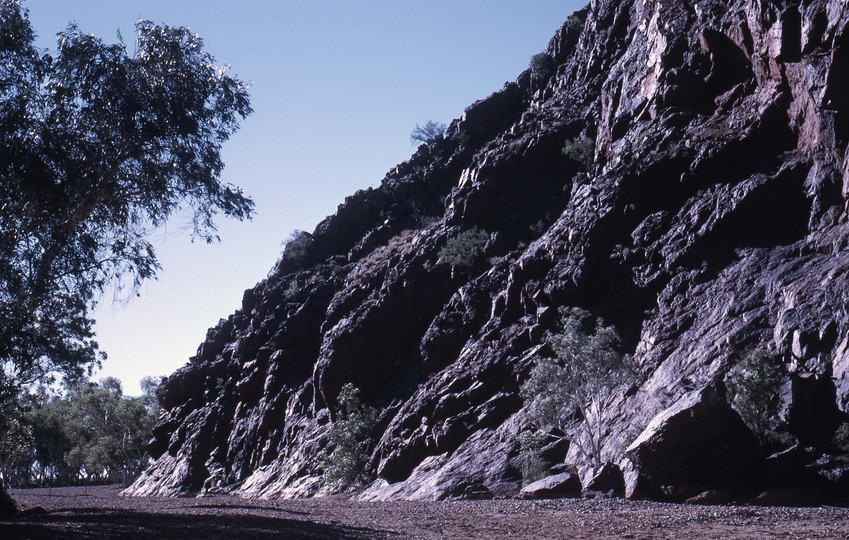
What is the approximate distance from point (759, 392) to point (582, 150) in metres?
29.4

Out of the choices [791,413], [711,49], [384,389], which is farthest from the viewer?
[384,389]

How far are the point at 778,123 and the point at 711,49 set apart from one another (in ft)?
23.3

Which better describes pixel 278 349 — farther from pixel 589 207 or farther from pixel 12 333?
pixel 12 333

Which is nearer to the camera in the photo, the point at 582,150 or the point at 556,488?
the point at 556,488

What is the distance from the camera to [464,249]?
46688 mm

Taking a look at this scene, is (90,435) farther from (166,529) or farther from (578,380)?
(166,529)

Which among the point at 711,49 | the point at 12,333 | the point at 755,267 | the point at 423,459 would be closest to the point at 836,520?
the point at 755,267

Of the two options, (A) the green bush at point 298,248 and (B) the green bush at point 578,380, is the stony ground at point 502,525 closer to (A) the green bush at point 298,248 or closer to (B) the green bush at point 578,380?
(B) the green bush at point 578,380

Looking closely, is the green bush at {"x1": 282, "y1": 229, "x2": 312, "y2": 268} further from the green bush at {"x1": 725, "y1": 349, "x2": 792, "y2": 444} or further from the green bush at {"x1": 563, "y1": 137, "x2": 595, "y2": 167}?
the green bush at {"x1": 725, "y1": 349, "x2": 792, "y2": 444}

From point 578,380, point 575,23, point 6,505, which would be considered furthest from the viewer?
point 575,23

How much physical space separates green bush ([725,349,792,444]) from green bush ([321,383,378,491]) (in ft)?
74.1

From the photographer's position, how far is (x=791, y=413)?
2188cm

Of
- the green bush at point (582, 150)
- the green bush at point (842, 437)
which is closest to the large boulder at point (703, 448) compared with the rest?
the green bush at point (842, 437)

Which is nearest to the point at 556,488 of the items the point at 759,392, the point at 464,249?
the point at 759,392
